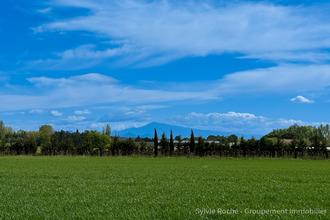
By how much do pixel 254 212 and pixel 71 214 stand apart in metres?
5.12

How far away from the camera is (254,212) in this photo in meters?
10.1

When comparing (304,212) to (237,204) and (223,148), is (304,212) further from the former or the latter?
(223,148)

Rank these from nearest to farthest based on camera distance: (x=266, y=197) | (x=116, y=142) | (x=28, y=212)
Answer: (x=28, y=212), (x=266, y=197), (x=116, y=142)

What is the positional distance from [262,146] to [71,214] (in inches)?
2686

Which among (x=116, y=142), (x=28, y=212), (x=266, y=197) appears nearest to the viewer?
(x=28, y=212)

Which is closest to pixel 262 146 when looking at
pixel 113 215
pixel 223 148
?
pixel 223 148

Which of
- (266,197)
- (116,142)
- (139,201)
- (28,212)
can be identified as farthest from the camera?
(116,142)

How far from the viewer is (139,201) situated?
488 inches

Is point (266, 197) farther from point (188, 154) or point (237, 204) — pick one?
point (188, 154)

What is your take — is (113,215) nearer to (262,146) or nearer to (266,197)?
(266,197)

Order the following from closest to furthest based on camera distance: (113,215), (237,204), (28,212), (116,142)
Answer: (113,215) < (28,212) < (237,204) < (116,142)

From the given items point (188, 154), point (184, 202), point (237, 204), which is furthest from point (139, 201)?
point (188, 154)

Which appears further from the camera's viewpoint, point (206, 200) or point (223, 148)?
point (223, 148)

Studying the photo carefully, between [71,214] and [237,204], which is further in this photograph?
[237,204]
